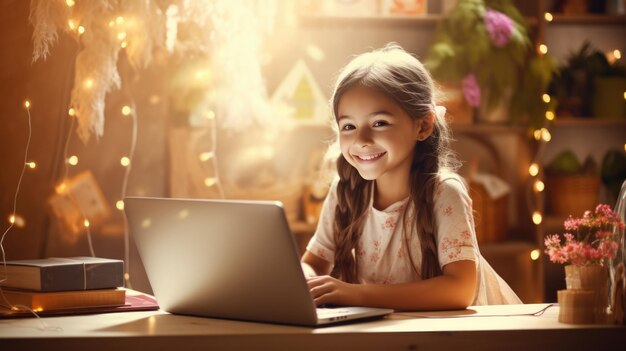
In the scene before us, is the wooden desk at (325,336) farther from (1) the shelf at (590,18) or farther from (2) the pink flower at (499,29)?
(1) the shelf at (590,18)

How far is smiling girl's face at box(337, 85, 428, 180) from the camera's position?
1738mm

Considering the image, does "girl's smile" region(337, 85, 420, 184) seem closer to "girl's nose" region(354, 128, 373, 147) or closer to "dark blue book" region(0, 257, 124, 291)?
"girl's nose" region(354, 128, 373, 147)

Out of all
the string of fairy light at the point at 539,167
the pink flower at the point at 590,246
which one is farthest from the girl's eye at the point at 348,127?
the string of fairy light at the point at 539,167

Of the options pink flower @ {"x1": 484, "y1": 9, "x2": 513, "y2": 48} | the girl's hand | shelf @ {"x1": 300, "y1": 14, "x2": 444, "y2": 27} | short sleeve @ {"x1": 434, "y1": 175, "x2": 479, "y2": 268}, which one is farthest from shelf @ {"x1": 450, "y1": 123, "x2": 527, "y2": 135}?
the girl's hand

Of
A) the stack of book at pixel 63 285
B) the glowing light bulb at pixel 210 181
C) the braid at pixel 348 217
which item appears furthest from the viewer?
the glowing light bulb at pixel 210 181

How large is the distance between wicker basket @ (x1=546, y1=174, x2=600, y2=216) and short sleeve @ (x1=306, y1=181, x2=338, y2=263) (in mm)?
1815

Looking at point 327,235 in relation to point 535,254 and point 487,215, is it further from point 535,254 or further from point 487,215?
point 535,254

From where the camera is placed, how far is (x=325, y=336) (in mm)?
1237

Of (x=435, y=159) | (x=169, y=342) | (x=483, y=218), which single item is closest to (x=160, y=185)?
(x=483, y=218)

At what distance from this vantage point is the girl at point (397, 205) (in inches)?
65.0

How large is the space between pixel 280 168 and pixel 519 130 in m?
1.05

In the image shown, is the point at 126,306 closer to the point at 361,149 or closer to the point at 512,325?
the point at 361,149

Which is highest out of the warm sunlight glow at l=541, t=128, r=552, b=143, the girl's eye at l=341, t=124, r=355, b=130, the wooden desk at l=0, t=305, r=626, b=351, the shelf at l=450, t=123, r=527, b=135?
the shelf at l=450, t=123, r=527, b=135

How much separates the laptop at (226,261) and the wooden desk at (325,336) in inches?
1.5
